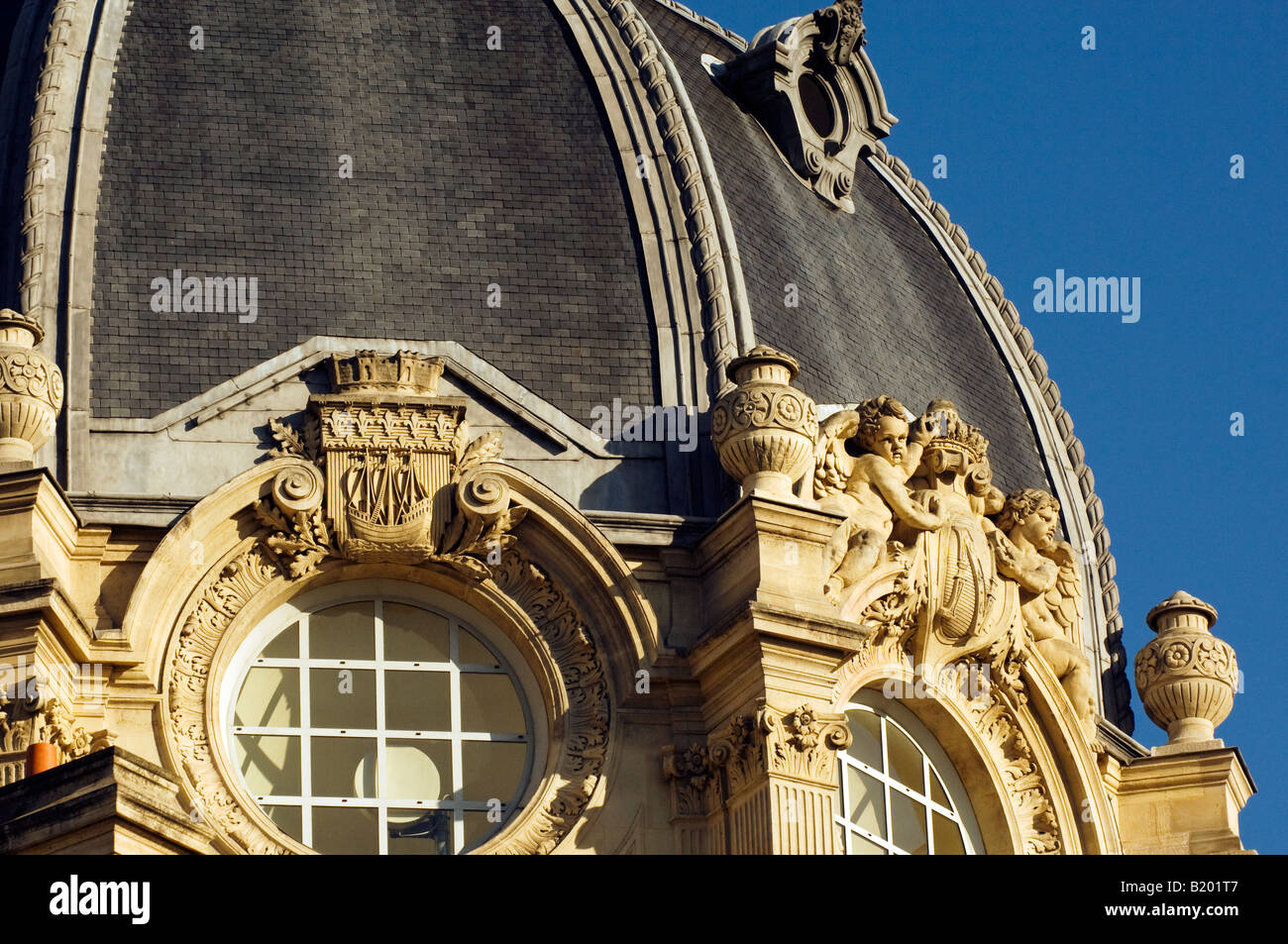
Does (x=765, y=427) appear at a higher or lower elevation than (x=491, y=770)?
higher

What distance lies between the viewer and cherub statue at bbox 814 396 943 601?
32188 millimetres

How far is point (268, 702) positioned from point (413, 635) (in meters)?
1.37

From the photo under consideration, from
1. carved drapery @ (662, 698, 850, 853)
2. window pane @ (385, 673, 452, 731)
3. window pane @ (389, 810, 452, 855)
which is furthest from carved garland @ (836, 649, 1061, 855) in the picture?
window pane @ (389, 810, 452, 855)

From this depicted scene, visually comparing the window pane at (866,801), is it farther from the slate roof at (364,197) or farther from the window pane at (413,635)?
the slate roof at (364,197)

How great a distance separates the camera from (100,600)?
30766 mm

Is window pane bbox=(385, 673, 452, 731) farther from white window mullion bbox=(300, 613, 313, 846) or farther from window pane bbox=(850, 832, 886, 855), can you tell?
window pane bbox=(850, 832, 886, 855)

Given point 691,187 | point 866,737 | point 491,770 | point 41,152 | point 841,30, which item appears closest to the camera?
point 491,770

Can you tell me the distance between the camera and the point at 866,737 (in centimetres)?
3247

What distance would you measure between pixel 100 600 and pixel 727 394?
216 inches

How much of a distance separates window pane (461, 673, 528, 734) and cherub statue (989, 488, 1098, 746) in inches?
192

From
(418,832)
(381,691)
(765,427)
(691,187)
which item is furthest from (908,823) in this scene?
(691,187)

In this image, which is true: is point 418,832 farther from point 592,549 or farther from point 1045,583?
point 1045,583
